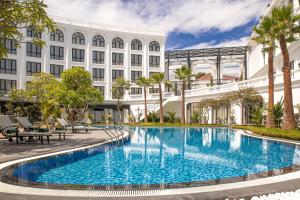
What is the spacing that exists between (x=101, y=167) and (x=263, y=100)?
2578 centimetres

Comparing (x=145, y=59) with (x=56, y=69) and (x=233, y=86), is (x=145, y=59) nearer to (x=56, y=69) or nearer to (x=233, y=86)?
(x=56, y=69)

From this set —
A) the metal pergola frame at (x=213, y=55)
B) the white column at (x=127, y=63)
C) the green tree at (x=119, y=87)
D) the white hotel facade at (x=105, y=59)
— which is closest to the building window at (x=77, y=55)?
the white hotel facade at (x=105, y=59)

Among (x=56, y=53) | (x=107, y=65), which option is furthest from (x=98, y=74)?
(x=56, y=53)

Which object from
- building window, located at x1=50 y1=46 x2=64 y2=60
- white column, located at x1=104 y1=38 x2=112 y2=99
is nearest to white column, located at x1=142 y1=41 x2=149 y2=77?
white column, located at x1=104 y1=38 x2=112 y2=99

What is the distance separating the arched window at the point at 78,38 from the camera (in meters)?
53.7

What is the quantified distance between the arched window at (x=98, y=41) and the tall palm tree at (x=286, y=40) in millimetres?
37945

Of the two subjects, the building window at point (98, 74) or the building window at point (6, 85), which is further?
the building window at point (98, 74)

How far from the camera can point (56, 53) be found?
52.1 metres

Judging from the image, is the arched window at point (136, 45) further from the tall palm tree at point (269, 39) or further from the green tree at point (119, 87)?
the tall palm tree at point (269, 39)

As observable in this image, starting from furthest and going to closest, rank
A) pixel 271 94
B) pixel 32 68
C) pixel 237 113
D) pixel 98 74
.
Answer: pixel 98 74 → pixel 32 68 → pixel 237 113 → pixel 271 94

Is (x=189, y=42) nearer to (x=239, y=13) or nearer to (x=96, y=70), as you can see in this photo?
(x=239, y=13)

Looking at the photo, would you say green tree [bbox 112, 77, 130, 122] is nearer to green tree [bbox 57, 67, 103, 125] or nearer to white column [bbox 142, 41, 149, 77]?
white column [bbox 142, 41, 149, 77]

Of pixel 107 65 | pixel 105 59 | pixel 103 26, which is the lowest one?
pixel 107 65

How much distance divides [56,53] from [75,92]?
23252mm
